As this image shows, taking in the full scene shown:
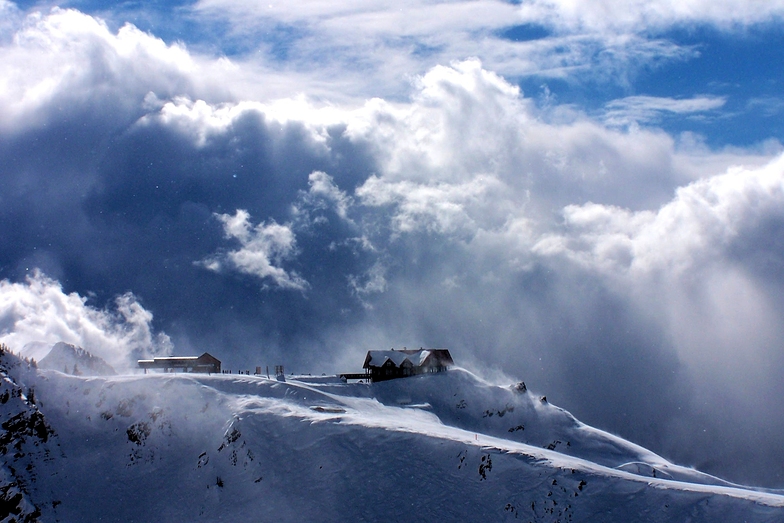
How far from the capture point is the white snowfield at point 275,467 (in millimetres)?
74500

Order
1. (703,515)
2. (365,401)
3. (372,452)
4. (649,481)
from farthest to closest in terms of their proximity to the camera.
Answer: (365,401) → (372,452) → (649,481) → (703,515)

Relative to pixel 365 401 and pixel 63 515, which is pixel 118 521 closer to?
pixel 63 515

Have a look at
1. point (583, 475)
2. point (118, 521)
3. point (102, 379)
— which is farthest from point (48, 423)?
point (583, 475)

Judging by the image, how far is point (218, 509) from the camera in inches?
3044

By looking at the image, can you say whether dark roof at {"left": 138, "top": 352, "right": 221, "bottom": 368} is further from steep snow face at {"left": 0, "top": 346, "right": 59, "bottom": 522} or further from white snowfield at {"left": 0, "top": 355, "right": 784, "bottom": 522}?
steep snow face at {"left": 0, "top": 346, "right": 59, "bottom": 522}

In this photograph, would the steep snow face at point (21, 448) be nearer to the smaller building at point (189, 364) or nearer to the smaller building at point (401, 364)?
the smaller building at point (189, 364)

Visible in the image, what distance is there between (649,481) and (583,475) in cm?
712

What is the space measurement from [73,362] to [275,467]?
48.4m

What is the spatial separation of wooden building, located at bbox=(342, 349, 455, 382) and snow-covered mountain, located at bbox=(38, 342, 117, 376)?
43276 millimetres

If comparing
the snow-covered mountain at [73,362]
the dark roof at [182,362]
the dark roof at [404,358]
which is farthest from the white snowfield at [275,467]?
the dark roof at [404,358]

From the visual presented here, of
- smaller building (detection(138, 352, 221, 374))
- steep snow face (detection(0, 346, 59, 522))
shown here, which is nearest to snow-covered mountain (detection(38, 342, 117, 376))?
smaller building (detection(138, 352, 221, 374))

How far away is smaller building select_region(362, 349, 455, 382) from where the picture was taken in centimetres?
12262


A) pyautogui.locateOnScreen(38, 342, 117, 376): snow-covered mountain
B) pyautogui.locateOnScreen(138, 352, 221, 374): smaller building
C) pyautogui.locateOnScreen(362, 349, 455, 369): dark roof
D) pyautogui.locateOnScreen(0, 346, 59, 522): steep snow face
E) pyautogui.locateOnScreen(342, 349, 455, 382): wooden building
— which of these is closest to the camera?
pyautogui.locateOnScreen(0, 346, 59, 522): steep snow face

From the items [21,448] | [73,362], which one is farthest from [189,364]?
[21,448]
